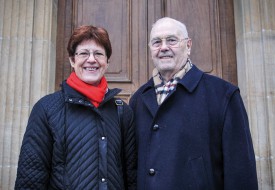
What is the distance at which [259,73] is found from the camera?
2885 mm

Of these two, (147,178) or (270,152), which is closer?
(147,178)

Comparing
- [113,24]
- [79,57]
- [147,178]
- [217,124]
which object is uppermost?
[113,24]

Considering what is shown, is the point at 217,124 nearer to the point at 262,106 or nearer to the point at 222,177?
the point at 222,177

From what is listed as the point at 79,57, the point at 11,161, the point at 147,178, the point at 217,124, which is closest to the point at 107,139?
the point at 147,178

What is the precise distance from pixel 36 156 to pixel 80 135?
23 centimetres

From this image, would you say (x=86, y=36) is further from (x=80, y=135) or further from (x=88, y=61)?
(x=80, y=135)

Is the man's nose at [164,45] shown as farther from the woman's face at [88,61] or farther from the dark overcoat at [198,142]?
the woman's face at [88,61]

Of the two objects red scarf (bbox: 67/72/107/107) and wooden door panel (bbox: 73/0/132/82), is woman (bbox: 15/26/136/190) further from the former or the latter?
wooden door panel (bbox: 73/0/132/82)

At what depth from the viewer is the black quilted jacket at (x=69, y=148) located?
5.09ft

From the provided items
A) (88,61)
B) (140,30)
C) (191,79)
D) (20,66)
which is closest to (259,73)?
(140,30)

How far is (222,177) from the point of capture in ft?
5.65

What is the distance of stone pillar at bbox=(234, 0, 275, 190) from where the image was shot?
109 inches

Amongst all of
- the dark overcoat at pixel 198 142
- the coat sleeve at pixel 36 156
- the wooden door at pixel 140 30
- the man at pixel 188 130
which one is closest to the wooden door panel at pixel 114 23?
the wooden door at pixel 140 30

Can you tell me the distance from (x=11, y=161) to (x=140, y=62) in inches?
55.7
